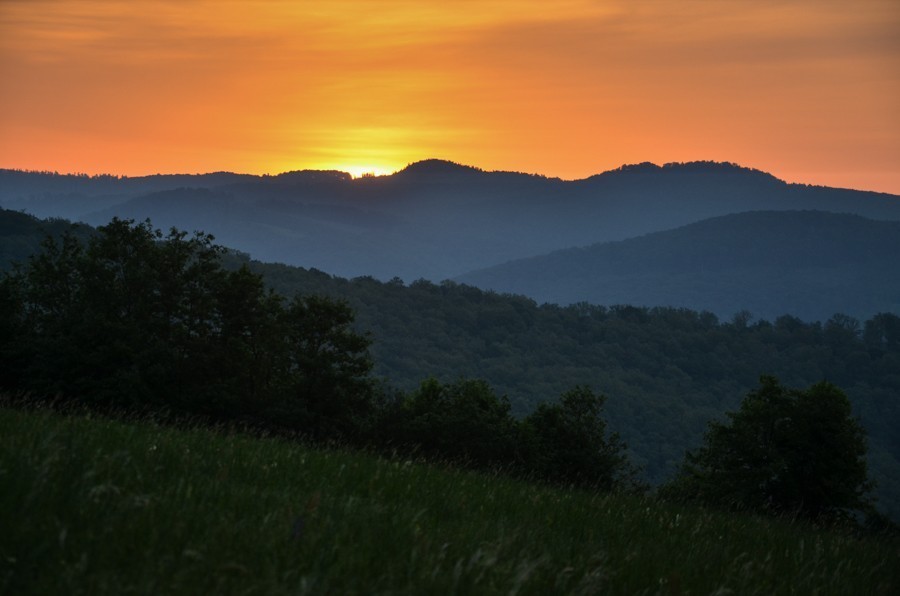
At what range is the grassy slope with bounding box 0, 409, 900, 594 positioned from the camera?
5258 millimetres

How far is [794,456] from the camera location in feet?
123

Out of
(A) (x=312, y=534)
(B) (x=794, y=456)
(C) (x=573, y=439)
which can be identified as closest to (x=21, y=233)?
(C) (x=573, y=439)

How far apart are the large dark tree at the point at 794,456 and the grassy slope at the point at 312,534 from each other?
27.3 m

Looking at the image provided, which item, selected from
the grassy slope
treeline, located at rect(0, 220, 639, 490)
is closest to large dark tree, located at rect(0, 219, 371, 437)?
treeline, located at rect(0, 220, 639, 490)

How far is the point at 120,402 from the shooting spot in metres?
28.8

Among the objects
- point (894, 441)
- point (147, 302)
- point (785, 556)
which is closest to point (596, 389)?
point (894, 441)

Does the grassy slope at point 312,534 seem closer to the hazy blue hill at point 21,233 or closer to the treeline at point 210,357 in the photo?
the treeline at point 210,357

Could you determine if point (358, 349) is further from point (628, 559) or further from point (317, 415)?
point (628, 559)

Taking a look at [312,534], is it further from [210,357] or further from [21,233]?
[21,233]

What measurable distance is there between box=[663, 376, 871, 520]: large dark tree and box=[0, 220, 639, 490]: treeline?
562 centimetres

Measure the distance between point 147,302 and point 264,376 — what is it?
5852 millimetres

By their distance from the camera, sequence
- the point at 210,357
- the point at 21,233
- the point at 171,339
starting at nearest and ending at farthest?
the point at 171,339 < the point at 210,357 < the point at 21,233

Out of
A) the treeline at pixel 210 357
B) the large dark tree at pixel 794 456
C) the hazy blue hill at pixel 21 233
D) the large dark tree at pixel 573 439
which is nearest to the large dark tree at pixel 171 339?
the treeline at pixel 210 357

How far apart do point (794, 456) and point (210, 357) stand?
83.4ft
